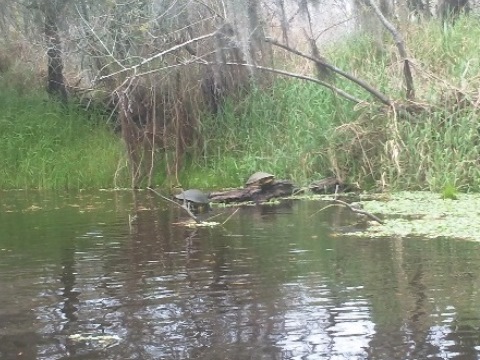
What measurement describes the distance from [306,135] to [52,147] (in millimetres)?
4751

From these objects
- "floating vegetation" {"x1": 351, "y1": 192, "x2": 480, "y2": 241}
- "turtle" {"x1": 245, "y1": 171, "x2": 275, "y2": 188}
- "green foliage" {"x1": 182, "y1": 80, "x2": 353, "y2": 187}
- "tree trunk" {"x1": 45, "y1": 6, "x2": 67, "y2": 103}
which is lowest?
"floating vegetation" {"x1": 351, "y1": 192, "x2": 480, "y2": 241}

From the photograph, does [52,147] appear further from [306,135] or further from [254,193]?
[254,193]

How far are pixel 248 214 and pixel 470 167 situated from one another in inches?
115

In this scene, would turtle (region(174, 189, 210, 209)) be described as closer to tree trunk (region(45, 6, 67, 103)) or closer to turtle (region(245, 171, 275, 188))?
turtle (region(245, 171, 275, 188))

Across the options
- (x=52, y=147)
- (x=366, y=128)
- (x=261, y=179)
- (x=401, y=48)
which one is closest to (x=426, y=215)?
(x=261, y=179)

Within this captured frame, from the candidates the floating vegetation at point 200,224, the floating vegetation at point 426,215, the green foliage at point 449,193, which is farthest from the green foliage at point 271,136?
the floating vegetation at point 200,224

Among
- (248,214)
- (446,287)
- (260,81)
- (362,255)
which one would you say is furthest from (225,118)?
(446,287)

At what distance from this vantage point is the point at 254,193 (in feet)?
29.6

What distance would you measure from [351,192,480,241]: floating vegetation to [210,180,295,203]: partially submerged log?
1238 mm

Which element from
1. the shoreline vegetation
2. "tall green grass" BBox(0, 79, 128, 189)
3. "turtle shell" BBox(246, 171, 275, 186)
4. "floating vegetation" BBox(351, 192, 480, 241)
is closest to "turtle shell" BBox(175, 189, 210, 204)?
"turtle shell" BBox(246, 171, 275, 186)

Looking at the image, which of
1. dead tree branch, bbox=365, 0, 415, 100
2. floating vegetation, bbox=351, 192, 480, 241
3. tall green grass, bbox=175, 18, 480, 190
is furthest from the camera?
dead tree branch, bbox=365, 0, 415, 100

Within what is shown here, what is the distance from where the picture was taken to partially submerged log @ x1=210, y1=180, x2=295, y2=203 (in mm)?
8938

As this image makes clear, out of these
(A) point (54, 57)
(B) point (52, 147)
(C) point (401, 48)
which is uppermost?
(A) point (54, 57)

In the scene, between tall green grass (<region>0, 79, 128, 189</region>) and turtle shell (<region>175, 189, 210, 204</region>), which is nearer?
turtle shell (<region>175, 189, 210, 204</region>)
